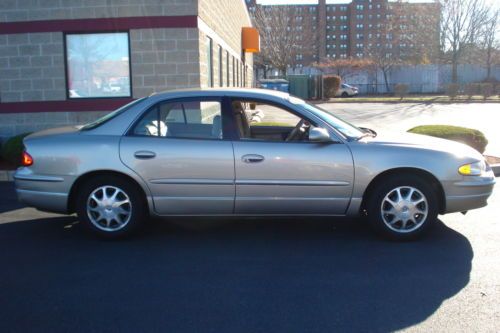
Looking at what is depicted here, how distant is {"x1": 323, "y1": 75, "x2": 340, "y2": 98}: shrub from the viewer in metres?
40.3

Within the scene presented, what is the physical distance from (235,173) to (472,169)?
97.3 inches

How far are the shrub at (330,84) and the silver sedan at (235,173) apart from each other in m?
35.7

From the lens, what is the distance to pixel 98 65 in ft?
→ 37.6

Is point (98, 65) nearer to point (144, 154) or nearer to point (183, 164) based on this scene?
point (144, 154)

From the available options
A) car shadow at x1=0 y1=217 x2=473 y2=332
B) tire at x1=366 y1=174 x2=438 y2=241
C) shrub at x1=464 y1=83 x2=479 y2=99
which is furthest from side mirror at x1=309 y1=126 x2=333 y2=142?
shrub at x1=464 y1=83 x2=479 y2=99

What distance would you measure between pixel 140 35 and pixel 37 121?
3.09 metres

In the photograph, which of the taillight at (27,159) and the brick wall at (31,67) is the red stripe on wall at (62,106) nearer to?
the brick wall at (31,67)

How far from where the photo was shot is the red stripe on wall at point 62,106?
1139 cm

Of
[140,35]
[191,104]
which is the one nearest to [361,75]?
[140,35]

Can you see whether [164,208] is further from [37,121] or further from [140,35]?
[37,121]

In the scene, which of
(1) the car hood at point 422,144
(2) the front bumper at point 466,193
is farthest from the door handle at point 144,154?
(2) the front bumper at point 466,193

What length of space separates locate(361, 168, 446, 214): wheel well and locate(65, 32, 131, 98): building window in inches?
296

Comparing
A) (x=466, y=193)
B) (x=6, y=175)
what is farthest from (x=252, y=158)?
(x=6, y=175)

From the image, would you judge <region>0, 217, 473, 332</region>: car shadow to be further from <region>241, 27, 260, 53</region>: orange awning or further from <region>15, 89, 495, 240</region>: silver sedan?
<region>241, 27, 260, 53</region>: orange awning
